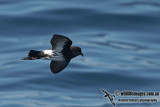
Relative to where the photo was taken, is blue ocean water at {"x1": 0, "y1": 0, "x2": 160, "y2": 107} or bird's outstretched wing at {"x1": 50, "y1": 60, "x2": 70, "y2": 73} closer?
bird's outstretched wing at {"x1": 50, "y1": 60, "x2": 70, "y2": 73}

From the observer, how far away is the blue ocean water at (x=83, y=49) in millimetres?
28352

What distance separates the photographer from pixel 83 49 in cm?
3284

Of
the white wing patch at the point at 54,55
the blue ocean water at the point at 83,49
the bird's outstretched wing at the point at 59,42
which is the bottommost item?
the white wing patch at the point at 54,55

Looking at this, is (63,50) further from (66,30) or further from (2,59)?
(66,30)

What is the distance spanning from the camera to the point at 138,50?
35.4 metres

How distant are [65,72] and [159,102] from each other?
201 inches

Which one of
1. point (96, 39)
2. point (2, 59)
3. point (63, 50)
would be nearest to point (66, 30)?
point (96, 39)

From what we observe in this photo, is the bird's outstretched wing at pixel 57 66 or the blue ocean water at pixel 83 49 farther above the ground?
the blue ocean water at pixel 83 49

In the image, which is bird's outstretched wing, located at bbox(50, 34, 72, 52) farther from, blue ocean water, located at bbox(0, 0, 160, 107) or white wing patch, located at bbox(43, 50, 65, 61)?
blue ocean water, located at bbox(0, 0, 160, 107)

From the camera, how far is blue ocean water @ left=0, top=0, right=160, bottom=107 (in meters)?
28.4

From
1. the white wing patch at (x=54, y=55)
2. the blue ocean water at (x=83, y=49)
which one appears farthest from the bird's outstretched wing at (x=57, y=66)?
the blue ocean water at (x=83, y=49)

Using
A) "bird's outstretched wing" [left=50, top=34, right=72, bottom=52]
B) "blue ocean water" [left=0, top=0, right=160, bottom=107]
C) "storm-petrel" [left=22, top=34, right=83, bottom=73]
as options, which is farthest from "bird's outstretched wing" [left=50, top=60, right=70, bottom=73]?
"blue ocean water" [left=0, top=0, right=160, bottom=107]

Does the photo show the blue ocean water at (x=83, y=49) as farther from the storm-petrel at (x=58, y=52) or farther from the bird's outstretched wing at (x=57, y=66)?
the storm-petrel at (x=58, y=52)

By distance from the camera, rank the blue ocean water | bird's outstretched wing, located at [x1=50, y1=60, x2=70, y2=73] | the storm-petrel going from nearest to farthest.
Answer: the storm-petrel, bird's outstretched wing, located at [x1=50, y1=60, x2=70, y2=73], the blue ocean water
